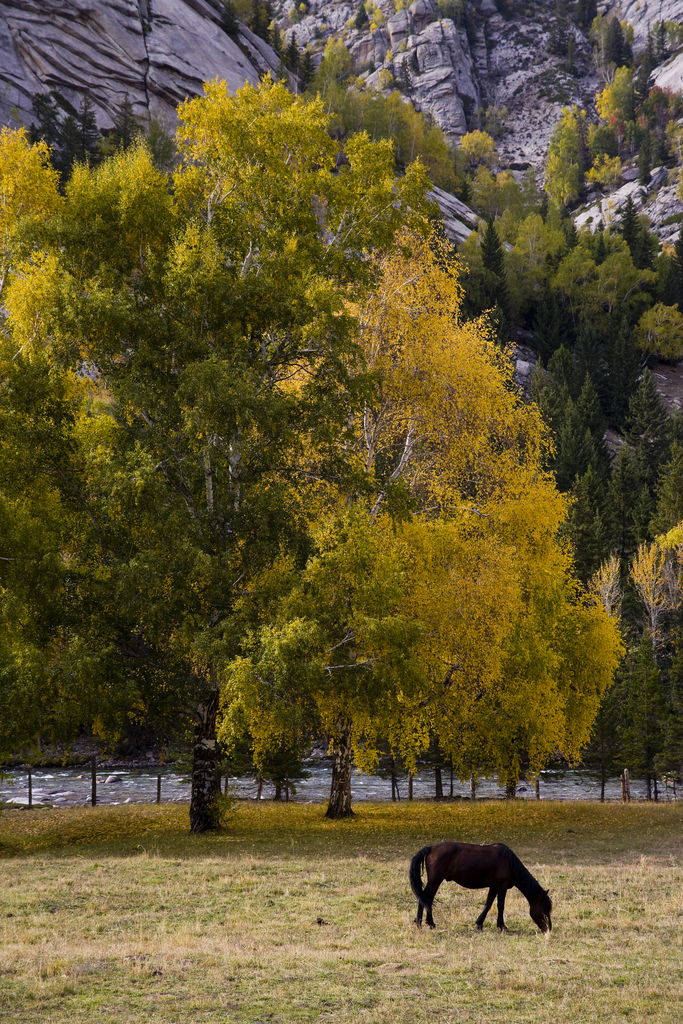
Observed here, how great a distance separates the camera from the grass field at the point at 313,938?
→ 6.80 m

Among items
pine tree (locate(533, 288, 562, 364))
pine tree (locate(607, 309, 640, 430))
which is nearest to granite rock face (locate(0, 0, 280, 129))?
pine tree (locate(533, 288, 562, 364))

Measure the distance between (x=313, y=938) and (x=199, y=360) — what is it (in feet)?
46.7

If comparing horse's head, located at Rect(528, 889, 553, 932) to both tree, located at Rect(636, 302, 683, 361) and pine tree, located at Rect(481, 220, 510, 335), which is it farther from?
tree, located at Rect(636, 302, 683, 361)

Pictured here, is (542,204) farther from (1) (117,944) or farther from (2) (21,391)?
(1) (117,944)

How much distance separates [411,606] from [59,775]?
43.2m

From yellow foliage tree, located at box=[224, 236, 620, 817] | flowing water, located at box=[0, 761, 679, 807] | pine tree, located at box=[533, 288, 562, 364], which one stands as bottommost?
flowing water, located at box=[0, 761, 679, 807]

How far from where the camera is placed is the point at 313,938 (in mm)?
9164

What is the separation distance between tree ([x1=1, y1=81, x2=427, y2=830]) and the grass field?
4.51 meters

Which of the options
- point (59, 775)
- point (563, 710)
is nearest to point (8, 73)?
point (59, 775)

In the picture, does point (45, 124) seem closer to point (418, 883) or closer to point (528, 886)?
point (418, 883)

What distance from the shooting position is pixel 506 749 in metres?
25.0

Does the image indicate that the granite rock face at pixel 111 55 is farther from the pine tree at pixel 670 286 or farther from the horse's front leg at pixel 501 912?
the horse's front leg at pixel 501 912

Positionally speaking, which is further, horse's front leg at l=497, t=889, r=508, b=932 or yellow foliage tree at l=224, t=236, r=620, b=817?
yellow foliage tree at l=224, t=236, r=620, b=817

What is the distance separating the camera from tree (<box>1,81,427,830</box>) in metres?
17.8
